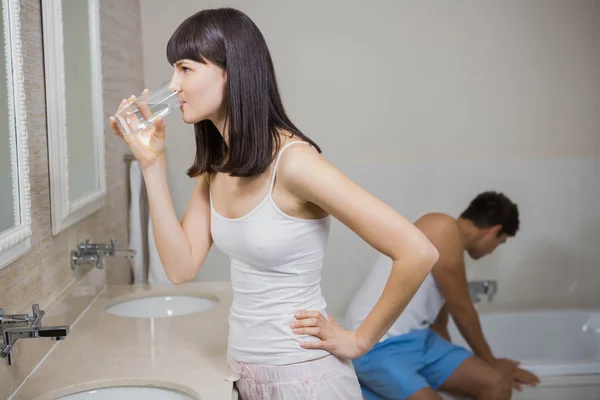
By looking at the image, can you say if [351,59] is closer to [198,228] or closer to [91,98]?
[91,98]

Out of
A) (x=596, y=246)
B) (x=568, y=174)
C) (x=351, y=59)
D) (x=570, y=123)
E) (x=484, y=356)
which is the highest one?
(x=351, y=59)

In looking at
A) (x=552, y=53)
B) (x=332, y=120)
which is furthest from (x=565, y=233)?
(x=332, y=120)

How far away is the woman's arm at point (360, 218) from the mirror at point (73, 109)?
0.60 m

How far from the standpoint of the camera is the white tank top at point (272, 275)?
3.63 feet

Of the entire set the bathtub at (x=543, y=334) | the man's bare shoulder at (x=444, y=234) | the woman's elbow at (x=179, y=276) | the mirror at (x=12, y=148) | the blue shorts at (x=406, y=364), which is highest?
the mirror at (x=12, y=148)

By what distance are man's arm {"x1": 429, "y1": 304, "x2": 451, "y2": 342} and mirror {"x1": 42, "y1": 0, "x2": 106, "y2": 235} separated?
132 cm

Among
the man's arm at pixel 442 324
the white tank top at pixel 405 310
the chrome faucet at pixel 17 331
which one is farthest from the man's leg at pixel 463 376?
the chrome faucet at pixel 17 331

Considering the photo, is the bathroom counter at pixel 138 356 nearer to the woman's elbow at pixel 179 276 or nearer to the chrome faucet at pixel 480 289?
the woman's elbow at pixel 179 276

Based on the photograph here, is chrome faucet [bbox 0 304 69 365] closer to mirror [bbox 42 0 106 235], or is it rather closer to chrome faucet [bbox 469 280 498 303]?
mirror [bbox 42 0 106 235]

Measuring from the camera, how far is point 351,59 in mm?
2842

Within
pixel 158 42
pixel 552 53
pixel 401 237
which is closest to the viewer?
pixel 401 237

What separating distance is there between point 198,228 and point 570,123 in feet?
7.39

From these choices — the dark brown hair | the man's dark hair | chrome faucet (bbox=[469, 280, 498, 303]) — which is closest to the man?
the man's dark hair

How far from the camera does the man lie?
2132mm
